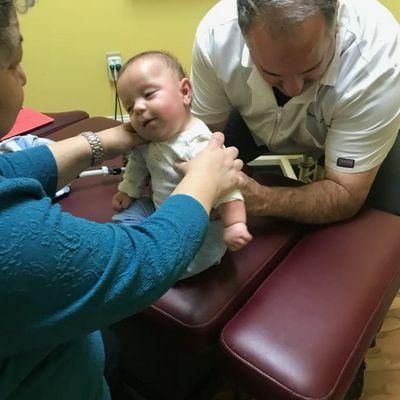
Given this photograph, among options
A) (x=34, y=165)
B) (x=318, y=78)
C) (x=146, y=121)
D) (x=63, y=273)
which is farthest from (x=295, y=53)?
(x=63, y=273)

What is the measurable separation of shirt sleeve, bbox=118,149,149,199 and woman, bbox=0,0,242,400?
0.41m

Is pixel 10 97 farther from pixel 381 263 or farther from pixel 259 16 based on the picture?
pixel 381 263

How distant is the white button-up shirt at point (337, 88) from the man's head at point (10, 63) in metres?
0.77

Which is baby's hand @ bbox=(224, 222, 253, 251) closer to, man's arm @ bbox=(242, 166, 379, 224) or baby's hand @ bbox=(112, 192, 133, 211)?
man's arm @ bbox=(242, 166, 379, 224)

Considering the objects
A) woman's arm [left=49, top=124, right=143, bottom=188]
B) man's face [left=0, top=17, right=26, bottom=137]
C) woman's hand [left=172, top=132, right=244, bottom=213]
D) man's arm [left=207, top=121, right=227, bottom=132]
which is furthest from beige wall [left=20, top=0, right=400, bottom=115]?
man's face [left=0, top=17, right=26, bottom=137]

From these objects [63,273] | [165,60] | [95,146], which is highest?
[165,60]

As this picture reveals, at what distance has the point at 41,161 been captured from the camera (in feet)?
3.17

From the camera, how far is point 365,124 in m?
1.13

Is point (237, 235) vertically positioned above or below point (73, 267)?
below

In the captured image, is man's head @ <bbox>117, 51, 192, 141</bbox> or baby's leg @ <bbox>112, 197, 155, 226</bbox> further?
baby's leg @ <bbox>112, 197, 155, 226</bbox>

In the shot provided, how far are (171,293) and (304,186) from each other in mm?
514

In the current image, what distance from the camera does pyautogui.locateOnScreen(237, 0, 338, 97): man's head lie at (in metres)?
0.96

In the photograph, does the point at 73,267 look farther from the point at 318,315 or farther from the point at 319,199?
the point at 319,199

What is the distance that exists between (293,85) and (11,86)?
0.75 metres
